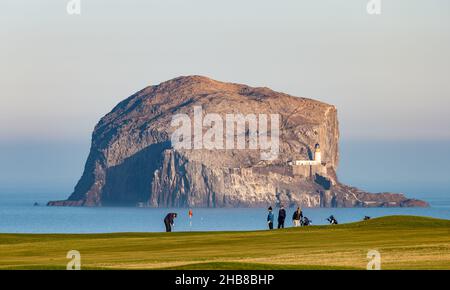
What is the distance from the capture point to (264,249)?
157 feet

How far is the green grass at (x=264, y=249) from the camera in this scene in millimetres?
38406

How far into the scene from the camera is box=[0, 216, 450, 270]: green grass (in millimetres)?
38406

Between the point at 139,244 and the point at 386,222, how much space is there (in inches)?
665

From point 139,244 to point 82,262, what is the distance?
12.2 m

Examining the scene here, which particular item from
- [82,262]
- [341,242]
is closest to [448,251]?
[341,242]
